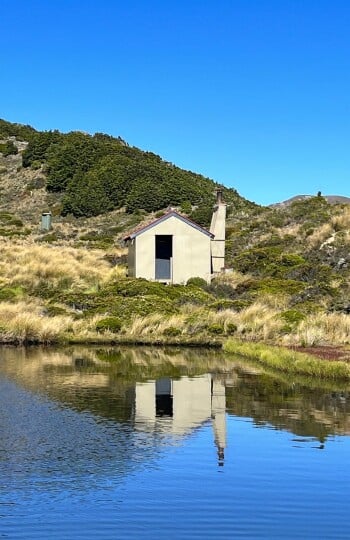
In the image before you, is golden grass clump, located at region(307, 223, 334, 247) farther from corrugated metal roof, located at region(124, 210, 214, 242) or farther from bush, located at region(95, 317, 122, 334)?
bush, located at region(95, 317, 122, 334)

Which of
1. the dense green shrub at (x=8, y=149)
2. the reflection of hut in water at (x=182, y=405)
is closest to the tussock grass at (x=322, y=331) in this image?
the reflection of hut in water at (x=182, y=405)

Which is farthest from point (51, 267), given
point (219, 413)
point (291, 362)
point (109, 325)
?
point (219, 413)

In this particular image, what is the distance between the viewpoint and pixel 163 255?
162 feet

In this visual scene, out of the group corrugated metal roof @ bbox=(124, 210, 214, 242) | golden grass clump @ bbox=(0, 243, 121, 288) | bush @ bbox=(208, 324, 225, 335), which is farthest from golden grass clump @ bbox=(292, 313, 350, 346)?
golden grass clump @ bbox=(0, 243, 121, 288)

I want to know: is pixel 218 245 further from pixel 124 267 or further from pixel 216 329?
pixel 216 329

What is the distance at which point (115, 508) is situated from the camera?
9828 mm

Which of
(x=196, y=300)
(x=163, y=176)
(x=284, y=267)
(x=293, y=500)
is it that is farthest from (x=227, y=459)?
(x=163, y=176)

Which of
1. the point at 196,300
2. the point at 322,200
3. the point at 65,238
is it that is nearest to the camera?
the point at 196,300

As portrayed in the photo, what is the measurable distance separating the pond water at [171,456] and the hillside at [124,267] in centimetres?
892

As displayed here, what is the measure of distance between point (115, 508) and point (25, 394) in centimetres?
902

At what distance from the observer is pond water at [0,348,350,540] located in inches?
373

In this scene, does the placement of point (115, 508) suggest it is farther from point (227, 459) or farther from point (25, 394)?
point (25, 394)

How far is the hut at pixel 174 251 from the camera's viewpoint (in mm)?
46969

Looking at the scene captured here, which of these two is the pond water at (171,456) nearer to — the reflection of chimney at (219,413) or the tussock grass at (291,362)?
the reflection of chimney at (219,413)
